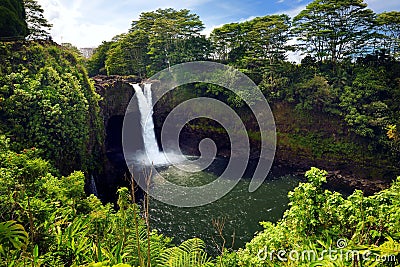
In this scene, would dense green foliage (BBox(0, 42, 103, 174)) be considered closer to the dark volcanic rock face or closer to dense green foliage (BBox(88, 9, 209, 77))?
the dark volcanic rock face

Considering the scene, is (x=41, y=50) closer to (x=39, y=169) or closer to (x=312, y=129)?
(x=39, y=169)

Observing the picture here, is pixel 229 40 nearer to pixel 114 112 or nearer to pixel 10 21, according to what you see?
pixel 114 112

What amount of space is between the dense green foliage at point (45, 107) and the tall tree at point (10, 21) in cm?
143

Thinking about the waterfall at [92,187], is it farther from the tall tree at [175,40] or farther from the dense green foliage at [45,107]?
the tall tree at [175,40]

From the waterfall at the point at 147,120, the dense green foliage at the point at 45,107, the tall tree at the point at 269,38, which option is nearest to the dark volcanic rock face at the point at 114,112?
the waterfall at the point at 147,120

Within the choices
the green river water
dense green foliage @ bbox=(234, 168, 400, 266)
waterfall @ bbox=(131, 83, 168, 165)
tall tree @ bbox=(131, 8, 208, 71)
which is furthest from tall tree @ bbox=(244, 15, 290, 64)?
dense green foliage @ bbox=(234, 168, 400, 266)

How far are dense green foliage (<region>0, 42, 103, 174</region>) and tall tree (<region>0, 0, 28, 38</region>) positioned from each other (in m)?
1.43

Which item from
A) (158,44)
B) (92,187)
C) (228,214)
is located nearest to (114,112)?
(158,44)

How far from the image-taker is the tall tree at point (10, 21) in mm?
11555

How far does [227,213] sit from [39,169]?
26.4ft

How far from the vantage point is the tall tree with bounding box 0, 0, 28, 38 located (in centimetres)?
1155

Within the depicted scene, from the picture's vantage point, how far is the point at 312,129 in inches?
666

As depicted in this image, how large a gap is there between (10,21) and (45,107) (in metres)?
5.81

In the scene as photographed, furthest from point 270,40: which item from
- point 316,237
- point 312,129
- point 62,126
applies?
point 316,237
